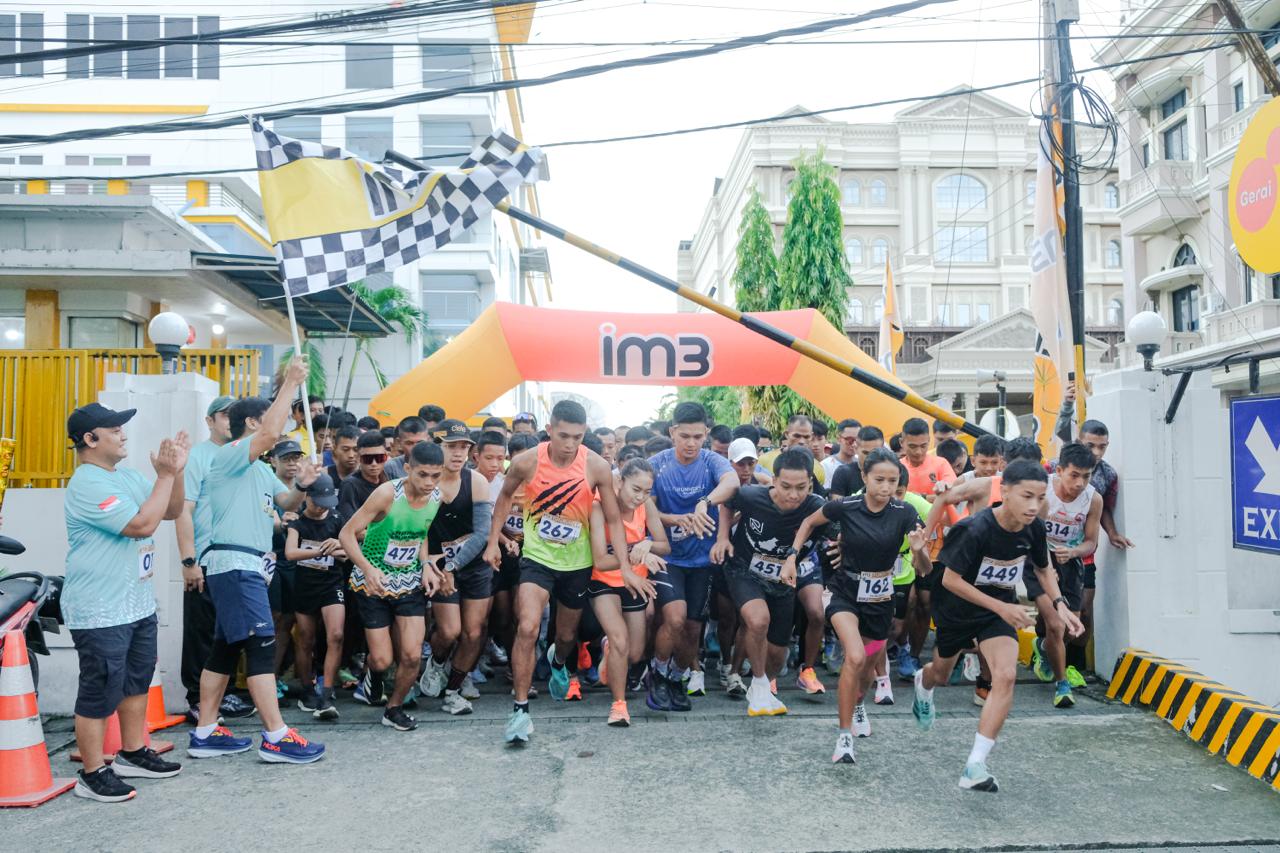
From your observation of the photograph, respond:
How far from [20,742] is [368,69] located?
33.3m

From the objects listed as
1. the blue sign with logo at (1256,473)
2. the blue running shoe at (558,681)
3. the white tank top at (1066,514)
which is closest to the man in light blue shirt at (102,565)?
the blue running shoe at (558,681)

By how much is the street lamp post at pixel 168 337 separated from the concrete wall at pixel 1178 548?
7.43 m

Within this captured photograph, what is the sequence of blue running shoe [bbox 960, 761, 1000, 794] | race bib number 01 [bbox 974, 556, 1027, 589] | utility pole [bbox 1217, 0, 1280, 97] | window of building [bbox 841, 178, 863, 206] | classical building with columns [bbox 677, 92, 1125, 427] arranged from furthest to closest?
window of building [bbox 841, 178, 863, 206], classical building with columns [bbox 677, 92, 1125, 427], utility pole [bbox 1217, 0, 1280, 97], race bib number 01 [bbox 974, 556, 1027, 589], blue running shoe [bbox 960, 761, 1000, 794]

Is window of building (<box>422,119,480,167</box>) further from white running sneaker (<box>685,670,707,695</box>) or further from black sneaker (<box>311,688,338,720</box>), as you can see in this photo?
black sneaker (<box>311,688,338,720</box>)

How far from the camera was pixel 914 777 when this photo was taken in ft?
17.5

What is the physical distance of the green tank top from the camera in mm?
6234

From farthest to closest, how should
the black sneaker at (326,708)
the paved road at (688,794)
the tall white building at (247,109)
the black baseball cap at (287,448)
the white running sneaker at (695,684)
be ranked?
the tall white building at (247,109), the white running sneaker at (695,684), the black sneaker at (326,708), the black baseball cap at (287,448), the paved road at (688,794)

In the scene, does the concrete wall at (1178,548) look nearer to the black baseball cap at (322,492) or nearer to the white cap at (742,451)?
the white cap at (742,451)

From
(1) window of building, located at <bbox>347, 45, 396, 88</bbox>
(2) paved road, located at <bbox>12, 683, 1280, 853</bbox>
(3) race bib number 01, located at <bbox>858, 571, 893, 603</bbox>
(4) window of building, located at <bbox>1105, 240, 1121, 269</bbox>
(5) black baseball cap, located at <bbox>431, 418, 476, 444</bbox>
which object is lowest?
(2) paved road, located at <bbox>12, 683, 1280, 853</bbox>

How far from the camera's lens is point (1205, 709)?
600cm

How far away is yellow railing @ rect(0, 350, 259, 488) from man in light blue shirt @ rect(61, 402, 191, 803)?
2.62 metres

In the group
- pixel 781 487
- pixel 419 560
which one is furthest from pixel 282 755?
pixel 781 487

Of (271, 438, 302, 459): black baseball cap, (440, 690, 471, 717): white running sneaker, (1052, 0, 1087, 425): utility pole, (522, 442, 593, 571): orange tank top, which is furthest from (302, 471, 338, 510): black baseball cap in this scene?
(1052, 0, 1087, 425): utility pole

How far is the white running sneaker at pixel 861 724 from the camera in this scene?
6048mm
